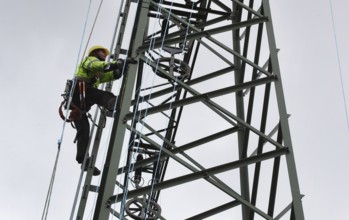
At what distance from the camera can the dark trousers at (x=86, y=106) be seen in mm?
9617

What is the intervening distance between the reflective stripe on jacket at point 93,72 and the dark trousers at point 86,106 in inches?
5.9

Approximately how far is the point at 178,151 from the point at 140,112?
1.32 m

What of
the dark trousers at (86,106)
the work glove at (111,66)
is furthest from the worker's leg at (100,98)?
the work glove at (111,66)

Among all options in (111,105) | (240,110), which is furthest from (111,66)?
(240,110)

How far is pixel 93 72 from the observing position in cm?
975

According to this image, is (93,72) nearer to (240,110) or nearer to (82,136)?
(82,136)

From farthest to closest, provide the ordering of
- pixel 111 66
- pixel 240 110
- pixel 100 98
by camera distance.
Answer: pixel 240 110 < pixel 100 98 < pixel 111 66

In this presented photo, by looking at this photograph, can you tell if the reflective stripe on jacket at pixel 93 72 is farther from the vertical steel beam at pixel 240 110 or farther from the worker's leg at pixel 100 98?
the vertical steel beam at pixel 240 110

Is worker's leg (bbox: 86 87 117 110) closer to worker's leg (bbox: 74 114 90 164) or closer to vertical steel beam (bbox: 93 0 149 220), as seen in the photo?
worker's leg (bbox: 74 114 90 164)

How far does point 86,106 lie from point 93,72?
51cm

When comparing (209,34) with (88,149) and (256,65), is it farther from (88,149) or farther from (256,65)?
(88,149)

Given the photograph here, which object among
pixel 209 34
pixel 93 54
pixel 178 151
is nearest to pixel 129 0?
pixel 93 54

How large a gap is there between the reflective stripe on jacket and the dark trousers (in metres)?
0.15

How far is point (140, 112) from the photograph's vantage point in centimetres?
802
